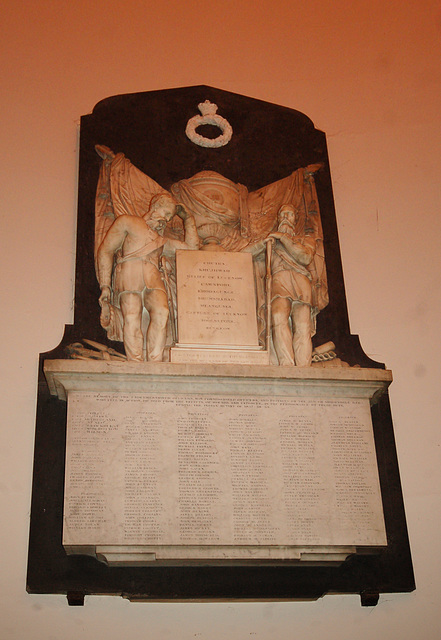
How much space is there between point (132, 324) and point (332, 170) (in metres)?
2.89

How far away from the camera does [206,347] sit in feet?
20.2

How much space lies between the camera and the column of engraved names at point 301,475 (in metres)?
5.59

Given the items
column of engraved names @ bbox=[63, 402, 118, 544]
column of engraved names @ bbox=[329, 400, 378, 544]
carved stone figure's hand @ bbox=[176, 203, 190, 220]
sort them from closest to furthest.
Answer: column of engraved names @ bbox=[63, 402, 118, 544] < column of engraved names @ bbox=[329, 400, 378, 544] < carved stone figure's hand @ bbox=[176, 203, 190, 220]

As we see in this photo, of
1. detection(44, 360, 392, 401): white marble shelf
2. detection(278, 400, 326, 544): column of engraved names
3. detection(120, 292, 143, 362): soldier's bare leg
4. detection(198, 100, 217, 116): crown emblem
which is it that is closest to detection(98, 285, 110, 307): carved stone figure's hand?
detection(120, 292, 143, 362): soldier's bare leg

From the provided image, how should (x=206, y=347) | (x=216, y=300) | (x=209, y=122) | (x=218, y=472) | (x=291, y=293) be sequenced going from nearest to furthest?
(x=218, y=472) < (x=206, y=347) < (x=216, y=300) < (x=291, y=293) < (x=209, y=122)

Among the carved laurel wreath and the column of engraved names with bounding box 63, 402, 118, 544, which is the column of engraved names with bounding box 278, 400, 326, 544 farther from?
the carved laurel wreath

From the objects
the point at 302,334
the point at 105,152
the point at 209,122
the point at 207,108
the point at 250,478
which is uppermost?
the point at 207,108

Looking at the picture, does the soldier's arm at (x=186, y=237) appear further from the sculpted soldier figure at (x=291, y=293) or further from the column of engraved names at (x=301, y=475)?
the column of engraved names at (x=301, y=475)

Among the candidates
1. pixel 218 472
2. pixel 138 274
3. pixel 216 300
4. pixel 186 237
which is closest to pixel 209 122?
pixel 186 237

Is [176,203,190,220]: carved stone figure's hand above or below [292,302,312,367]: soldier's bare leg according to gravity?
above

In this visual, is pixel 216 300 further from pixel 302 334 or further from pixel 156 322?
pixel 302 334

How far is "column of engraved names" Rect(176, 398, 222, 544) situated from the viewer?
545cm

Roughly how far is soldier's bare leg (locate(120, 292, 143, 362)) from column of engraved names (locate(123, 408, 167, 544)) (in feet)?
1.80

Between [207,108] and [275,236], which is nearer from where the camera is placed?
[275,236]
